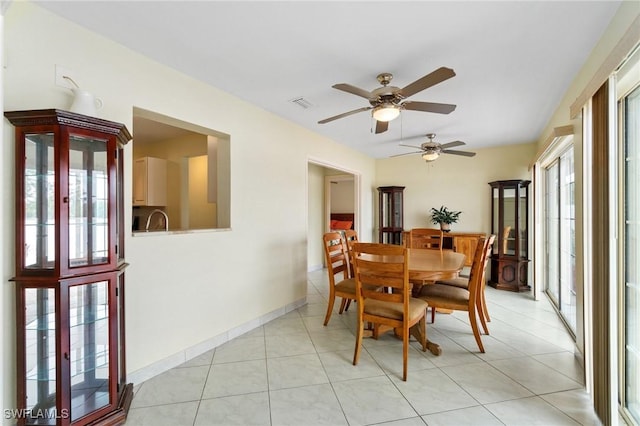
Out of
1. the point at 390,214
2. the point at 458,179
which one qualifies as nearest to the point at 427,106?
the point at 458,179

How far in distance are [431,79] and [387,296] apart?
164cm

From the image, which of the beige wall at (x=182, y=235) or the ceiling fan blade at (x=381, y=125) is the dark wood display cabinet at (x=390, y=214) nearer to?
the beige wall at (x=182, y=235)

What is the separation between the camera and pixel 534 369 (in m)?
2.30

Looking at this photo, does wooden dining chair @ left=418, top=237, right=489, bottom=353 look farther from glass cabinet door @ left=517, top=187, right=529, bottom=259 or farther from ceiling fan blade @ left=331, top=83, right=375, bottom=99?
glass cabinet door @ left=517, top=187, right=529, bottom=259

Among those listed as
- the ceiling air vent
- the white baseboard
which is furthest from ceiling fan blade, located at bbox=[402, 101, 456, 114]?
the white baseboard

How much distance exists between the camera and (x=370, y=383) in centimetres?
213

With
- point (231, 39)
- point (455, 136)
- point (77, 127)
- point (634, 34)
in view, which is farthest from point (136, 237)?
point (455, 136)

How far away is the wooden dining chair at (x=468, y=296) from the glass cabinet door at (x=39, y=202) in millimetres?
2841

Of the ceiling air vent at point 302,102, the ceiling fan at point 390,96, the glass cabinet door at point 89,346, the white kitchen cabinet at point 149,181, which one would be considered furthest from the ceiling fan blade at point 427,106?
the white kitchen cabinet at point 149,181

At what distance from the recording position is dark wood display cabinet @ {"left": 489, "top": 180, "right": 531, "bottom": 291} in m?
4.65

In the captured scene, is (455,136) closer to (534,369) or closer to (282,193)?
(282,193)

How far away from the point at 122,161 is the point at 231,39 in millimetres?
1145

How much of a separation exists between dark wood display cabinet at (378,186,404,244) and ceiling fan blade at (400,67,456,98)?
3825 millimetres

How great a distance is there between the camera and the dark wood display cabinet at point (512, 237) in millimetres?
4652
